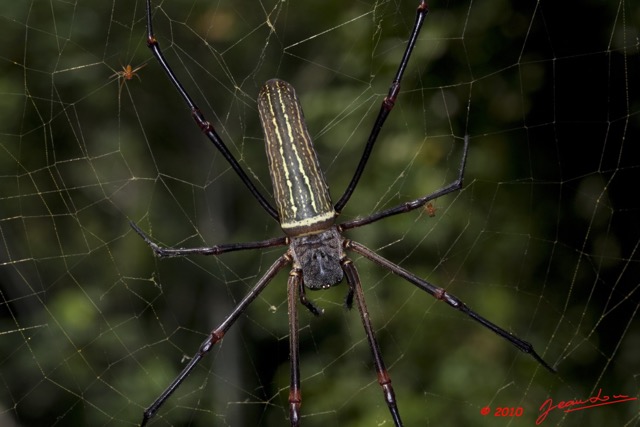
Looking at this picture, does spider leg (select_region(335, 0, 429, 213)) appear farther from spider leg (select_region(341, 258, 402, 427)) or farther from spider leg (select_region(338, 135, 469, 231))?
spider leg (select_region(341, 258, 402, 427))

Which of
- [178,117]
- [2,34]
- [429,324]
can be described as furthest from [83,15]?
[429,324]

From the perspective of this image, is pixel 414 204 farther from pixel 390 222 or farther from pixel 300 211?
pixel 390 222

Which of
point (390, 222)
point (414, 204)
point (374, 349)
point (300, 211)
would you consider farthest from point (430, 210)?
point (300, 211)

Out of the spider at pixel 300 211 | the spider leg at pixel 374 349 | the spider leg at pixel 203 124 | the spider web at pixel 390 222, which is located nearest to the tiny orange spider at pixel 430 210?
the spider web at pixel 390 222

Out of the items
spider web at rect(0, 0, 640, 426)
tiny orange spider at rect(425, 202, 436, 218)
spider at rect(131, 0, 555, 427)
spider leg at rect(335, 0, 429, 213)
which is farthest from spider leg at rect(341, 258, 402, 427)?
tiny orange spider at rect(425, 202, 436, 218)

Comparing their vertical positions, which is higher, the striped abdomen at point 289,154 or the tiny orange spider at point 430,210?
the striped abdomen at point 289,154

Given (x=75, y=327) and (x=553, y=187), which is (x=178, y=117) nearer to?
(x=75, y=327)

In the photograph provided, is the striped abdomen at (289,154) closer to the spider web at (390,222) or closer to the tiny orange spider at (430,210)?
the spider web at (390,222)
